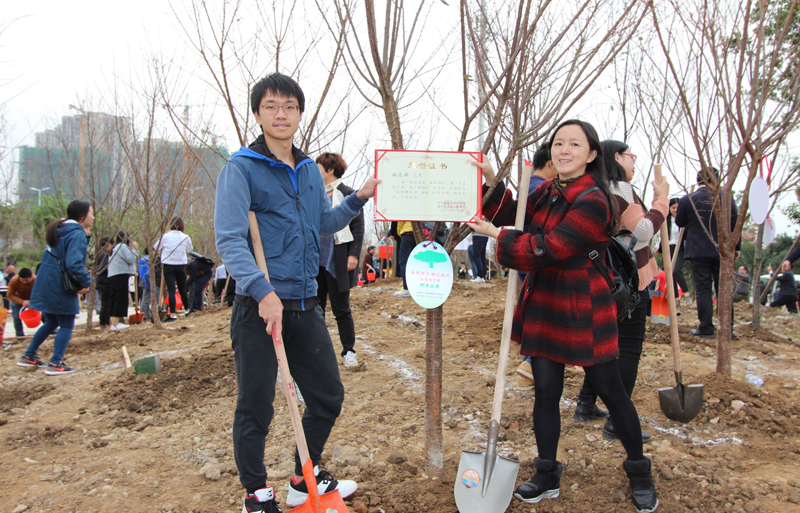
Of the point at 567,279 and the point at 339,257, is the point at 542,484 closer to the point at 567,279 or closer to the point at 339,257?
the point at 567,279

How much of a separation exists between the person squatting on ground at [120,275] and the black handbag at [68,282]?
9.31 feet

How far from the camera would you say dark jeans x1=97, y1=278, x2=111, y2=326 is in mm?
8141

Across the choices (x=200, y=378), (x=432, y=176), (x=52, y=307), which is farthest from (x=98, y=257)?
(x=432, y=176)

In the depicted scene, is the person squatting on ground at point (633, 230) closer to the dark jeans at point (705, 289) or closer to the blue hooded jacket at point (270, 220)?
the blue hooded jacket at point (270, 220)

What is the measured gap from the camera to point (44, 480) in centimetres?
264

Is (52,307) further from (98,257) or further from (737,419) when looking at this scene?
(737,419)

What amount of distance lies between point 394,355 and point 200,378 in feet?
5.86

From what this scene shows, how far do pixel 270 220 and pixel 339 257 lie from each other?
215cm

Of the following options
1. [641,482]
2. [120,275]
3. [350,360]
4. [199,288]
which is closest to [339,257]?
[350,360]

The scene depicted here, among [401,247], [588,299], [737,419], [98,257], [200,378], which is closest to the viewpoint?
[588,299]

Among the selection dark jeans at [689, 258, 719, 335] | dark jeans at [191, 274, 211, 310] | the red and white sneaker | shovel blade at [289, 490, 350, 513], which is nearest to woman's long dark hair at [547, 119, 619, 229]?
shovel blade at [289, 490, 350, 513]

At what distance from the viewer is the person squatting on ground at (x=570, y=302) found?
210cm

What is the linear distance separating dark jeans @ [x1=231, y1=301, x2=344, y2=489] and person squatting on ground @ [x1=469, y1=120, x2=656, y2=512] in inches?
33.4

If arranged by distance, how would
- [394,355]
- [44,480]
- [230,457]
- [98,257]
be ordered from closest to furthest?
[44,480]
[230,457]
[394,355]
[98,257]
